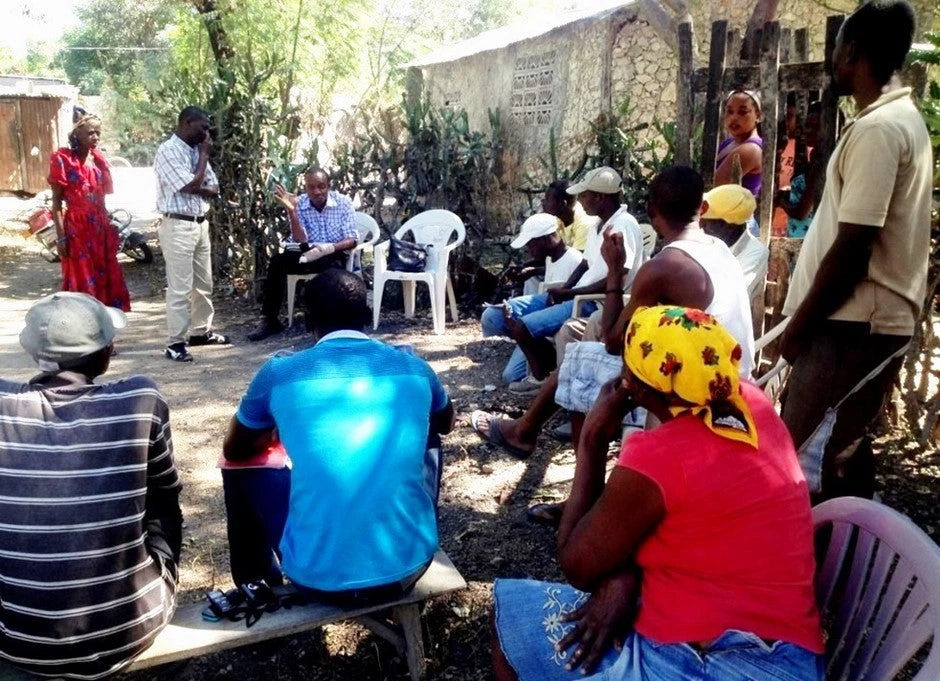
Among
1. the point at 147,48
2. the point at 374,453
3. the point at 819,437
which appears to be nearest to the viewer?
the point at 374,453

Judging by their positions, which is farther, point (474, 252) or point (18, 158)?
point (18, 158)

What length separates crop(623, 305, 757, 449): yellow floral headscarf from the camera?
1528 mm

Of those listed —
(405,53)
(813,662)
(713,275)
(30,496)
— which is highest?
(405,53)

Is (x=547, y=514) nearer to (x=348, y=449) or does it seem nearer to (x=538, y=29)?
(x=348, y=449)

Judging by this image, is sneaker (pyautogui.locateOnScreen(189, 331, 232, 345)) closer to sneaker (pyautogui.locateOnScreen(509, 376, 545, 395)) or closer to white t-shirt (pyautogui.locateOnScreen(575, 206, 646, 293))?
sneaker (pyautogui.locateOnScreen(509, 376, 545, 395))

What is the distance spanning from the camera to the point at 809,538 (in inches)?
62.0

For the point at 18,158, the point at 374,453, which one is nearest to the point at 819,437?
the point at 374,453

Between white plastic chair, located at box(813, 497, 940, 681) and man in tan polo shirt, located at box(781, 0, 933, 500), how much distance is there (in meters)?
0.84

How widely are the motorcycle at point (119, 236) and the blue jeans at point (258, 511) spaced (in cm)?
778

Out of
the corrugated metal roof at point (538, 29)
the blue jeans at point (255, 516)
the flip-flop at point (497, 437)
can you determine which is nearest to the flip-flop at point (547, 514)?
the flip-flop at point (497, 437)

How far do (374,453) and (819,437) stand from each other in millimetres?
1451

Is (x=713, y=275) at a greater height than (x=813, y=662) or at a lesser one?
greater

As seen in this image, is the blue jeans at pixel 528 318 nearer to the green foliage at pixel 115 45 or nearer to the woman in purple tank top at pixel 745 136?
the woman in purple tank top at pixel 745 136

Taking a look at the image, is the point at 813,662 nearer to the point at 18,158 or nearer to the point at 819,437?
the point at 819,437
